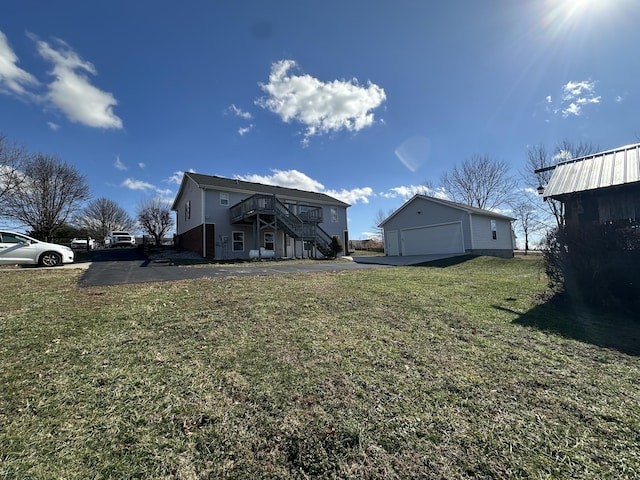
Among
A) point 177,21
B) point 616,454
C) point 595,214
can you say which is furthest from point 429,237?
point 616,454

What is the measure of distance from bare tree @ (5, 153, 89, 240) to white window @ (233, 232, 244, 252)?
20.3 metres

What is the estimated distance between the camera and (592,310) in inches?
218

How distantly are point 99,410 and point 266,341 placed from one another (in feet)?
5.69

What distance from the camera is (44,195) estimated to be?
26.5 meters

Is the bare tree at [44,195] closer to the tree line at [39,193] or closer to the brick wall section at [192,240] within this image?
the tree line at [39,193]

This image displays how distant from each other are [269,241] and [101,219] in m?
39.4

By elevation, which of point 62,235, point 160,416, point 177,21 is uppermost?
point 177,21

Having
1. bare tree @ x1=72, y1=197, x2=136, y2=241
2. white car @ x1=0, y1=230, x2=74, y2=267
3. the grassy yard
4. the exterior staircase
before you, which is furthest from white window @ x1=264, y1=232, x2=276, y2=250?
bare tree @ x1=72, y1=197, x2=136, y2=241

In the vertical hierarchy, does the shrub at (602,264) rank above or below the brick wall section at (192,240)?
below

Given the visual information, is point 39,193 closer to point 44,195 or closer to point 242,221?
point 44,195

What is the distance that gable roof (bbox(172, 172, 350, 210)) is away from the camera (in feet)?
69.8

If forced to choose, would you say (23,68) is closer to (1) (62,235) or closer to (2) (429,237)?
(2) (429,237)

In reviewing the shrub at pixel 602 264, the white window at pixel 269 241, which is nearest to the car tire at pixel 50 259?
the white window at pixel 269 241

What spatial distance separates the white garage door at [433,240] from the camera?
19.4 m
